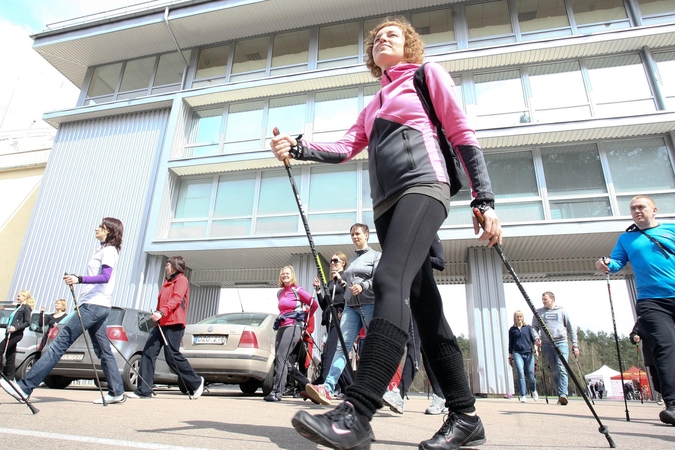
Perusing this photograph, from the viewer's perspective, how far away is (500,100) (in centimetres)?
1388

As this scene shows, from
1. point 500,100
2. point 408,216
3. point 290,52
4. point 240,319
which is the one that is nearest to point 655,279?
point 408,216

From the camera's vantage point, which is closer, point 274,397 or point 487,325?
point 274,397

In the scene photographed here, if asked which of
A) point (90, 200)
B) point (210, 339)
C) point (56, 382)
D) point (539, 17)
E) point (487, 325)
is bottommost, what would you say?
point (56, 382)

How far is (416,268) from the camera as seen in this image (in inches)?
78.5

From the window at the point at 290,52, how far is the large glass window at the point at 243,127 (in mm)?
1617

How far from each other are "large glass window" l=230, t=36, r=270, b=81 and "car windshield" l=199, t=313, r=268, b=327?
1107 centimetres

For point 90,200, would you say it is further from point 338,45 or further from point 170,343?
point 170,343

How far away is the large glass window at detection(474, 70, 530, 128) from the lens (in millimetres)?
13562

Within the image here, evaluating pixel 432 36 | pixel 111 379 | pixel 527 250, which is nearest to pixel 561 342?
pixel 527 250

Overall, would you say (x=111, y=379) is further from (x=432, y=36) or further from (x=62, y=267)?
(x=432, y=36)

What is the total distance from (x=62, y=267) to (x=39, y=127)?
18.5 meters

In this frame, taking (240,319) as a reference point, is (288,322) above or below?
below

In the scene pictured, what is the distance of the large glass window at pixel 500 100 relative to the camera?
44.5 feet

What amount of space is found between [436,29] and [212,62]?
8.40 metres
